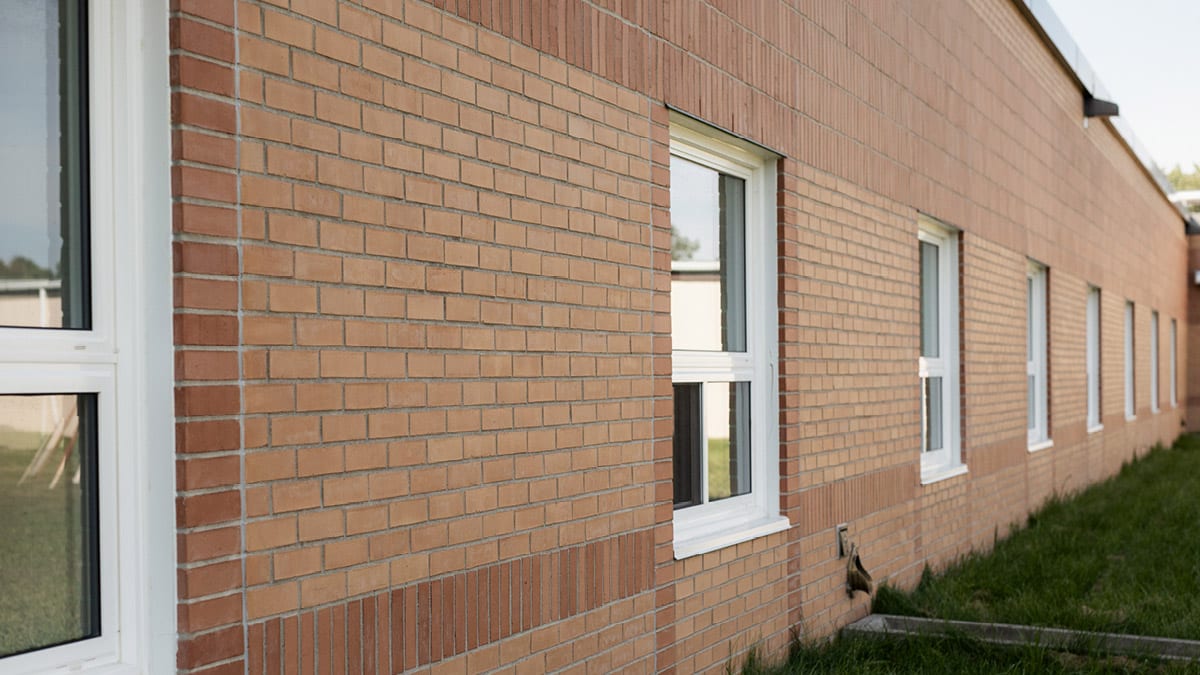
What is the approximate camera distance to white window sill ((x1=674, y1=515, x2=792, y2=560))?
525cm

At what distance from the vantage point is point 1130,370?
791 inches

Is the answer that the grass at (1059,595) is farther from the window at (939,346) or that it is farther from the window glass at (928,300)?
the window glass at (928,300)

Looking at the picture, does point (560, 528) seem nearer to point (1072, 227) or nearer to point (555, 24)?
point (555, 24)

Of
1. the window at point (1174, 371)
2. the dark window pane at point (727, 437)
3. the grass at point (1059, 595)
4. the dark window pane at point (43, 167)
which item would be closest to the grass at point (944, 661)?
the grass at point (1059, 595)

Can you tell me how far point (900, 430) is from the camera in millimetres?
7883

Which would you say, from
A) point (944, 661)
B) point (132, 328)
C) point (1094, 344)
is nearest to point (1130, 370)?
point (1094, 344)

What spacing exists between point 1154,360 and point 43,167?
23498 mm

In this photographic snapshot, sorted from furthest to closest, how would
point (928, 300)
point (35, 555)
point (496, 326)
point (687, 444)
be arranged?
point (928, 300) → point (687, 444) → point (496, 326) → point (35, 555)

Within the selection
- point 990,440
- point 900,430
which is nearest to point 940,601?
point 900,430

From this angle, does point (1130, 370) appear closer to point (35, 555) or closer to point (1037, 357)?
point (1037, 357)

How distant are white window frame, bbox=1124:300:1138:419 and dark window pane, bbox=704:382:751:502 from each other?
50.2 feet

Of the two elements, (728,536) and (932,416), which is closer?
(728,536)

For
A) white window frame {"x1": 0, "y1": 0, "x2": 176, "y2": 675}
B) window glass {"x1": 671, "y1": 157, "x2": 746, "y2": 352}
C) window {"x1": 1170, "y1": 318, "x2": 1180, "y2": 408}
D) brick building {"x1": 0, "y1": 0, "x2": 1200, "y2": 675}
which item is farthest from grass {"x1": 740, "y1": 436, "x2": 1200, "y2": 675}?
window {"x1": 1170, "y1": 318, "x2": 1180, "y2": 408}

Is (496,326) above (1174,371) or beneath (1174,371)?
above
